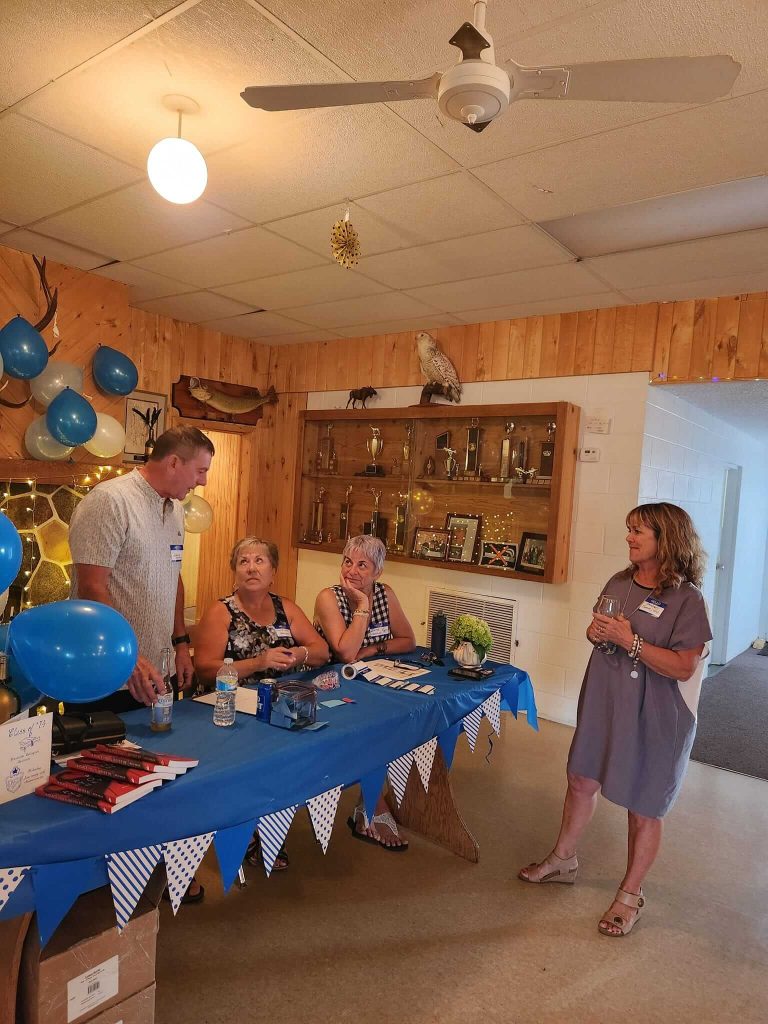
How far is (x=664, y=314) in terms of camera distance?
4207 mm

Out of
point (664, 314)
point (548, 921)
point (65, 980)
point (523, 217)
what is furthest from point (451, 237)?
point (65, 980)

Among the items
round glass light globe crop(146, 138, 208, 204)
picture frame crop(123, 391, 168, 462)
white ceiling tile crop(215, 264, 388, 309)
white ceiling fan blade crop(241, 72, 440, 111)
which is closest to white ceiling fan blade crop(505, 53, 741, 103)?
white ceiling fan blade crop(241, 72, 440, 111)

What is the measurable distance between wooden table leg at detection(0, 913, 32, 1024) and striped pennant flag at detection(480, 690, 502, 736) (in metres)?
1.80

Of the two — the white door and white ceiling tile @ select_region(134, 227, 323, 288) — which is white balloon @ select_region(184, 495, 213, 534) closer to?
white ceiling tile @ select_region(134, 227, 323, 288)

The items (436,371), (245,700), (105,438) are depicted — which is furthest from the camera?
(436,371)

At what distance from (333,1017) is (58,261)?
13.8ft

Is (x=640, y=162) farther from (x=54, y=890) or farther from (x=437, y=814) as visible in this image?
(x=54, y=890)

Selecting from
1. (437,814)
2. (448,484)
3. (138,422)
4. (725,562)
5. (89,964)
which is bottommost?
(437,814)

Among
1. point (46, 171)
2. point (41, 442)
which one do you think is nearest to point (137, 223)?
point (46, 171)

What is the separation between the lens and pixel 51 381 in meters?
3.83

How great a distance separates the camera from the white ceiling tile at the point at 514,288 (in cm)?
383

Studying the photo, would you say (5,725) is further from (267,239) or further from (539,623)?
(539,623)

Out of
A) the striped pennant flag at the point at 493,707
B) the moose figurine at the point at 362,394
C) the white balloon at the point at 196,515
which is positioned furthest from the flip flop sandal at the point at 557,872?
the moose figurine at the point at 362,394

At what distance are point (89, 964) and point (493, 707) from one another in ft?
5.81
